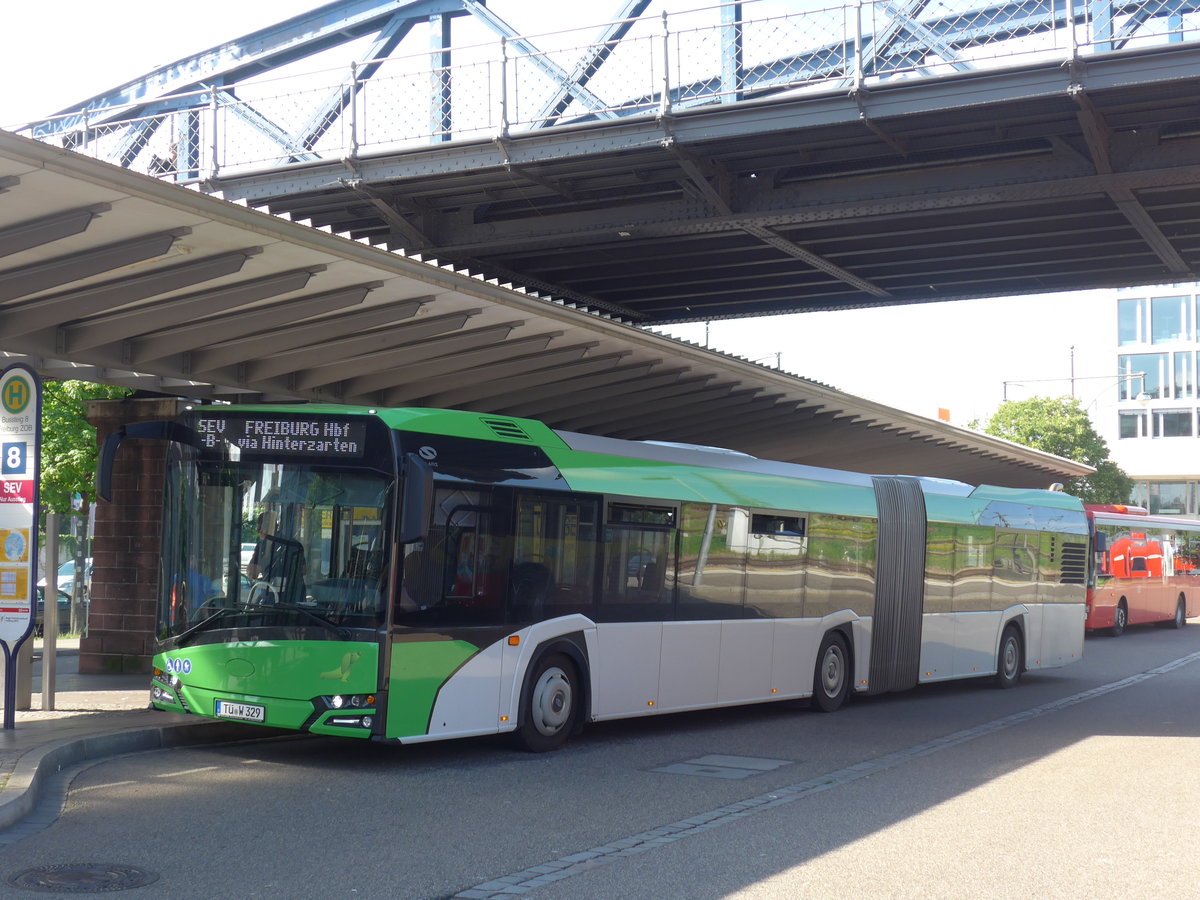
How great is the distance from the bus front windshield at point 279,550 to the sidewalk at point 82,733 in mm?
Result: 1043

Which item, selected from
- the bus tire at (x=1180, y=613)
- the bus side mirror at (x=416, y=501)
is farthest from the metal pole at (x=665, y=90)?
the bus tire at (x=1180, y=613)

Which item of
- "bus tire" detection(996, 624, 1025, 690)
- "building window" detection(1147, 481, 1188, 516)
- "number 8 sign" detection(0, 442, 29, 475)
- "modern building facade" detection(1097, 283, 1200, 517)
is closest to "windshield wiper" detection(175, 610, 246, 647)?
"number 8 sign" detection(0, 442, 29, 475)

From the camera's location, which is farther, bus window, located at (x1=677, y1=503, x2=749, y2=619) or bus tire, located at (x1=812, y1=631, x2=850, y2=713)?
bus tire, located at (x1=812, y1=631, x2=850, y2=713)

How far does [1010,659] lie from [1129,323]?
72019mm

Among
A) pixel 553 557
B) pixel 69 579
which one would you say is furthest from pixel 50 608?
pixel 69 579

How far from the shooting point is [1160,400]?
83688mm

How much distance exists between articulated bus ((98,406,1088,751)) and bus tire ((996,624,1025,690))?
4466 mm

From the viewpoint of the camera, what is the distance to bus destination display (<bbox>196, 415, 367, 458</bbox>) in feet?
33.0

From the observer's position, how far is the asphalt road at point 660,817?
678cm

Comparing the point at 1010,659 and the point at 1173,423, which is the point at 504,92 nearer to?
the point at 1010,659

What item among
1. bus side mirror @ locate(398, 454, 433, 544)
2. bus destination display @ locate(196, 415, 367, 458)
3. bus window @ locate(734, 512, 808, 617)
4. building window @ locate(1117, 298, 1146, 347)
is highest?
building window @ locate(1117, 298, 1146, 347)

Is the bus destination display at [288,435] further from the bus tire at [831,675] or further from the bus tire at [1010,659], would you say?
the bus tire at [1010,659]

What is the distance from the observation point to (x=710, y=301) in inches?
1086

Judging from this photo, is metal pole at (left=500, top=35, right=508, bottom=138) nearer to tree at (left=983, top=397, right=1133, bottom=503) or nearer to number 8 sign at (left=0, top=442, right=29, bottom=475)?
number 8 sign at (left=0, top=442, right=29, bottom=475)
